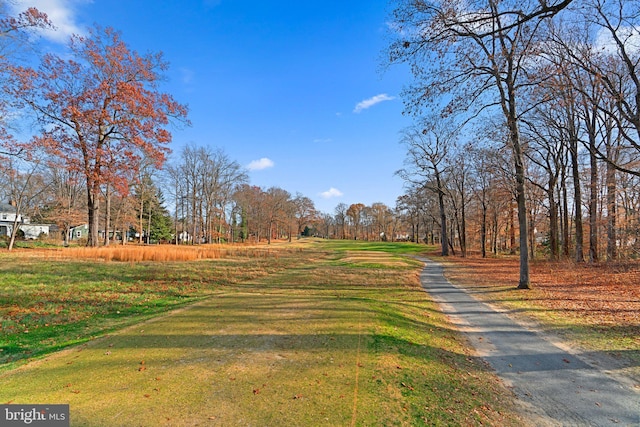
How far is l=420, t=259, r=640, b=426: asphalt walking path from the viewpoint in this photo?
3.55 meters

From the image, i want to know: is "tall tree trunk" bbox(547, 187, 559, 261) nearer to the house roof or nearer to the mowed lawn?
the mowed lawn

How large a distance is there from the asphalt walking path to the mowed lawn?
0.34 meters

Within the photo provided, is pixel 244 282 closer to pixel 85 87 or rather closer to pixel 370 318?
pixel 370 318

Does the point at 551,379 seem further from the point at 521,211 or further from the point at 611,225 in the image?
the point at 611,225

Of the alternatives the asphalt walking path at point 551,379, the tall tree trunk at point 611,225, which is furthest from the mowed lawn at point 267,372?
the tall tree trunk at point 611,225

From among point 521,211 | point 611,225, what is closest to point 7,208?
point 521,211

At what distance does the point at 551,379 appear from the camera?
4.50 m

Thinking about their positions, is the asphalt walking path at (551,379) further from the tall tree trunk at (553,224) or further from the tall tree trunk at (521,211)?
the tall tree trunk at (553,224)

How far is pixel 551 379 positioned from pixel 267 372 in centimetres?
412

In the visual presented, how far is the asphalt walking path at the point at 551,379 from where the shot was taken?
355 centimetres

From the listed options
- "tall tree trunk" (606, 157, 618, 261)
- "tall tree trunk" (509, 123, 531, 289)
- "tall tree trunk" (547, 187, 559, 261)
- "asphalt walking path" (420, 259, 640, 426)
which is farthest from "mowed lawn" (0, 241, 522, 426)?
"tall tree trunk" (547, 187, 559, 261)

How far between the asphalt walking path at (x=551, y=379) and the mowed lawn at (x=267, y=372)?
1.12 ft

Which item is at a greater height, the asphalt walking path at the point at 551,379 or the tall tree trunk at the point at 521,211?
the tall tree trunk at the point at 521,211

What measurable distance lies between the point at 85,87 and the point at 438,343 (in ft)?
67.4
